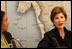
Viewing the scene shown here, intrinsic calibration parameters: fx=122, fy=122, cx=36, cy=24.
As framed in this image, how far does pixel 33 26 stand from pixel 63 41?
0.81 meters

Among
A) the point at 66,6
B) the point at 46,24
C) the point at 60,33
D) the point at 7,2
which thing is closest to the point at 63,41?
the point at 60,33

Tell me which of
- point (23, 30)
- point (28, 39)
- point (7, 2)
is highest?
point (7, 2)

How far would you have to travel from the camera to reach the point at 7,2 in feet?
5.28

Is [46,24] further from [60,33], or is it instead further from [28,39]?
[60,33]

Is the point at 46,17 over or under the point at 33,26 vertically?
over

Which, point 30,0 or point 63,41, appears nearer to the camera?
point 63,41

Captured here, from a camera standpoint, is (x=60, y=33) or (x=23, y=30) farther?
(x=23, y=30)

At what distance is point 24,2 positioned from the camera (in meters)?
1.63

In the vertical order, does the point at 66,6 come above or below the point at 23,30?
above

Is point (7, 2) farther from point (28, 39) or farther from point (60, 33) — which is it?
point (60, 33)

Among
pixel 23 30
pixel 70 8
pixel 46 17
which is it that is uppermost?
pixel 70 8

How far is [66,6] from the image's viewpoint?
1.66 meters

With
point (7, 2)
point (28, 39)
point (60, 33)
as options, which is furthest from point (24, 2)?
point (60, 33)

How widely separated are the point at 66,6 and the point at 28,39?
2.24ft
